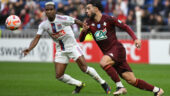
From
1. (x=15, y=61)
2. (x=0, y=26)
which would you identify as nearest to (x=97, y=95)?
(x=15, y=61)

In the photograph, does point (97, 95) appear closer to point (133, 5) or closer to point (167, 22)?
point (167, 22)

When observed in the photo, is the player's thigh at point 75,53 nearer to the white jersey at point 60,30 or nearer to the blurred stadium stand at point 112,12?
the white jersey at point 60,30

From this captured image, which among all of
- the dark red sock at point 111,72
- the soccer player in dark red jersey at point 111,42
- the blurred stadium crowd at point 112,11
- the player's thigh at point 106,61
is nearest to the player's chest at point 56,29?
the soccer player in dark red jersey at point 111,42

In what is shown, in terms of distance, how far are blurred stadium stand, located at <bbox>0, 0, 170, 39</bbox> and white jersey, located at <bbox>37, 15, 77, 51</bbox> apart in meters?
10.2

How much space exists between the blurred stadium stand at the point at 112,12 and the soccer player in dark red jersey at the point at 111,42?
11.8 meters

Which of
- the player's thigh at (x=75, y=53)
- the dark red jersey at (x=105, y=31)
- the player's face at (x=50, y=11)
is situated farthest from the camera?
the player's thigh at (x=75, y=53)

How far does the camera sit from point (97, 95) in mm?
10297

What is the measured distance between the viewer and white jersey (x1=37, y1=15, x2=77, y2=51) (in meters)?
10.9

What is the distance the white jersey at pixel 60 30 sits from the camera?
10875 millimetres

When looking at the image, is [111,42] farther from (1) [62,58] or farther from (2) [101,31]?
(1) [62,58]

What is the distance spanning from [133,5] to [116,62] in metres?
15.2

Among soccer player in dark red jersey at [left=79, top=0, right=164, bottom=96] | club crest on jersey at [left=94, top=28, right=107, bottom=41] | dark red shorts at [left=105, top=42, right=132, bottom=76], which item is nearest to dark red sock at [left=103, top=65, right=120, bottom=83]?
soccer player in dark red jersey at [left=79, top=0, right=164, bottom=96]

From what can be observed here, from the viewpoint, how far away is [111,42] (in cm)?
955

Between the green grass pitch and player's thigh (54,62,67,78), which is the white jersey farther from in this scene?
the green grass pitch
